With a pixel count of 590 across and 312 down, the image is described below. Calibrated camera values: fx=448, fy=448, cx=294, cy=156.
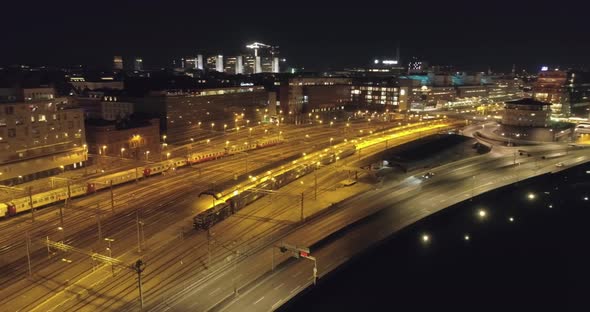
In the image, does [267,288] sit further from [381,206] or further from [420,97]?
[420,97]

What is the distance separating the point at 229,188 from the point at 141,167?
18091 millimetres

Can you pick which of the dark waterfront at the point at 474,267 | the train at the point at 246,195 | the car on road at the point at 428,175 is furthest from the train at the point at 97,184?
the car on road at the point at 428,175

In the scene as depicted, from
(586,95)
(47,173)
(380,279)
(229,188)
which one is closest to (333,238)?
(380,279)

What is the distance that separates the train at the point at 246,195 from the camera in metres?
41.0

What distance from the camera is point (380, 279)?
35562mm

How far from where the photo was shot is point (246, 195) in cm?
4744

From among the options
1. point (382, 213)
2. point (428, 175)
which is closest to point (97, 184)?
point (382, 213)

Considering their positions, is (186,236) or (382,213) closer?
(186,236)

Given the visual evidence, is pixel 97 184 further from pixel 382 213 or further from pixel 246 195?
pixel 382 213

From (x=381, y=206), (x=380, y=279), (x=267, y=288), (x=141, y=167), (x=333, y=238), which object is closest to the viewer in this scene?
(x=267, y=288)

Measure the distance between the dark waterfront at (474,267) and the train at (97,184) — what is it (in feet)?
91.8

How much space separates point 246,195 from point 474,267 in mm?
23074

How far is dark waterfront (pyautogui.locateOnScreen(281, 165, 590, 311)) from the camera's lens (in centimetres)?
3306

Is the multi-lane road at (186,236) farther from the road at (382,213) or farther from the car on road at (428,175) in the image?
the car on road at (428,175)
